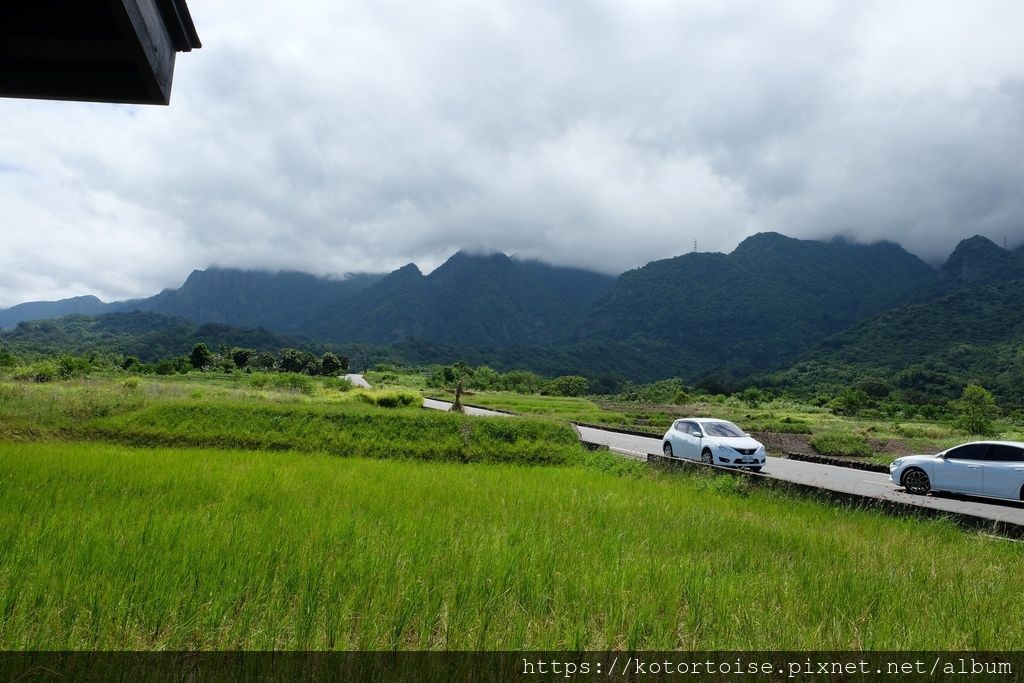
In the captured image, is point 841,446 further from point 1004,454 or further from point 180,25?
point 180,25

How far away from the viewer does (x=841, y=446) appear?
27.3 metres

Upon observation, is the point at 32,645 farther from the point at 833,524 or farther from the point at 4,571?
the point at 833,524

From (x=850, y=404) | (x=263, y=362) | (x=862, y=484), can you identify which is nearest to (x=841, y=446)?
(x=862, y=484)

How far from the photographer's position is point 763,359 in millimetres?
171125

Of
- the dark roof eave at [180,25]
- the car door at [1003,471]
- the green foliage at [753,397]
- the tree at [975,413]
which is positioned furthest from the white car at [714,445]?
the green foliage at [753,397]

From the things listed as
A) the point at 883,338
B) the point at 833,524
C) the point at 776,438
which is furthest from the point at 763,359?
the point at 833,524

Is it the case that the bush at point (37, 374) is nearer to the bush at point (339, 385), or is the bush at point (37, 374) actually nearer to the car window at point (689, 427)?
the bush at point (339, 385)

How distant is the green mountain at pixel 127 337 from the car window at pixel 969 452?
13007 centimetres

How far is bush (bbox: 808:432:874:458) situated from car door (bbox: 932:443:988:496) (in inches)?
545

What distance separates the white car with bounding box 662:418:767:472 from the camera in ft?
55.0

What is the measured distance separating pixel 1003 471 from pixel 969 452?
782mm

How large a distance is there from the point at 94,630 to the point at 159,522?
122 inches

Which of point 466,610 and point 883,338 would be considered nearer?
point 466,610

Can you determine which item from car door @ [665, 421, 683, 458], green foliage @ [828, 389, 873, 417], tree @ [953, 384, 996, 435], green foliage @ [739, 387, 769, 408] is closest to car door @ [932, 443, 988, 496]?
car door @ [665, 421, 683, 458]
